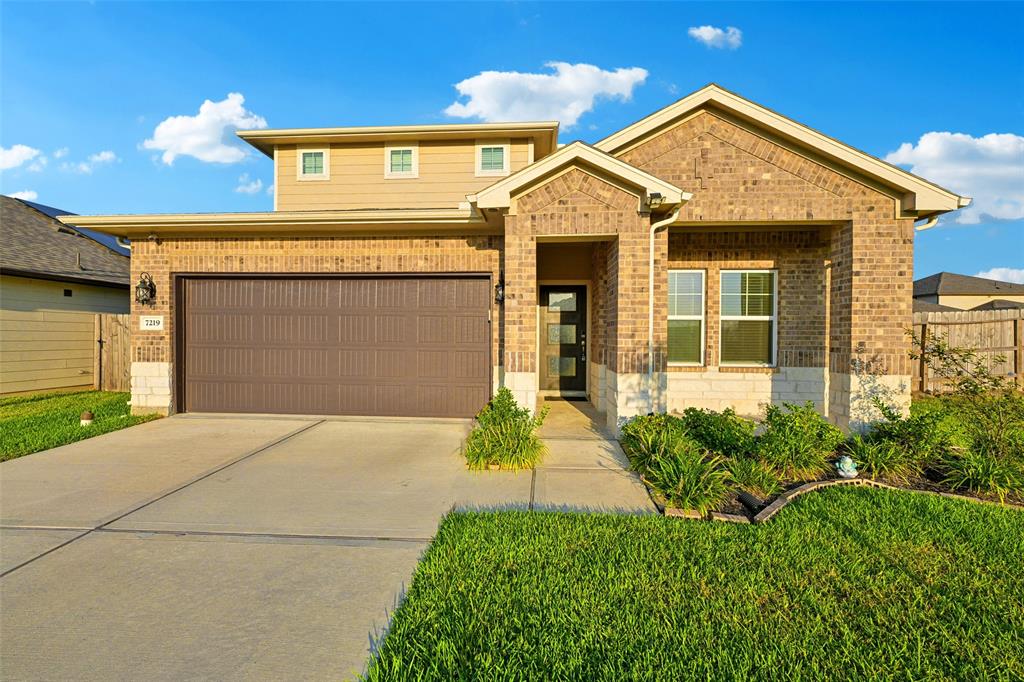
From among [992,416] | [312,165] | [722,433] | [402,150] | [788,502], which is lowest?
[788,502]

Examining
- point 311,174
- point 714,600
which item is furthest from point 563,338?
point 714,600

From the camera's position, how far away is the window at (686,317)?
8.36 meters

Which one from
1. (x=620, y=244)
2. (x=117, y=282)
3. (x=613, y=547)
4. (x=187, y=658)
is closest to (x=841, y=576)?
(x=613, y=547)

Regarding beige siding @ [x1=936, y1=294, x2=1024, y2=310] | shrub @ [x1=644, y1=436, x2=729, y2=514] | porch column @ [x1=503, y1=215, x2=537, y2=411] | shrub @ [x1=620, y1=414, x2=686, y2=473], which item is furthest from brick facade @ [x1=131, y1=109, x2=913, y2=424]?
beige siding @ [x1=936, y1=294, x2=1024, y2=310]

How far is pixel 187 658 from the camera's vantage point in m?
2.40

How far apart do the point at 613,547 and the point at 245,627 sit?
90.0 inches

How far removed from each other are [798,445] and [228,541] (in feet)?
17.5

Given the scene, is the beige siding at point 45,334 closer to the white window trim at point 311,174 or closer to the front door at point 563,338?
the white window trim at point 311,174

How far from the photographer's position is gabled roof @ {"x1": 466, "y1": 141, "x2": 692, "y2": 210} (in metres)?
6.37

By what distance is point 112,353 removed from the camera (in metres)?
11.2

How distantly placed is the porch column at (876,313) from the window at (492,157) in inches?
277

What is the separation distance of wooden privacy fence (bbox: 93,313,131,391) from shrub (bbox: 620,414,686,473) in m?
11.4

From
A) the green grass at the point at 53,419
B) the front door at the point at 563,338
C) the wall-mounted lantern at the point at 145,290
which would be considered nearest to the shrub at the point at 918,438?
the front door at the point at 563,338

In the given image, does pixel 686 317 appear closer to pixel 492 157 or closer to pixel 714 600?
pixel 492 157
